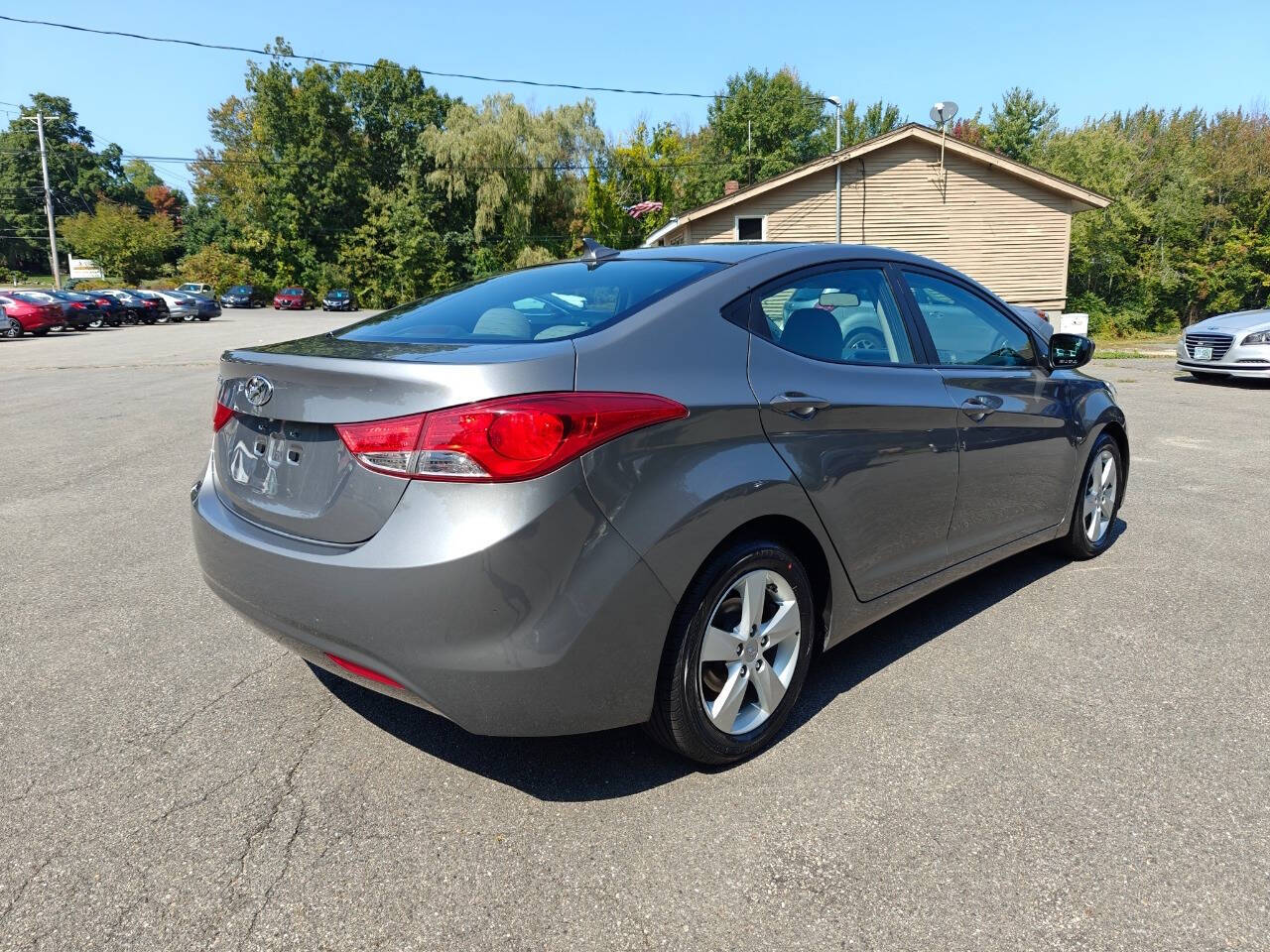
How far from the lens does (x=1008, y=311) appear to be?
4.25 m

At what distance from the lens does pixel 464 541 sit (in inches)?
88.2

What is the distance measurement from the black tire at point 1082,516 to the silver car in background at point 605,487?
138 centimetres

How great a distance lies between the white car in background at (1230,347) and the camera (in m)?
12.8

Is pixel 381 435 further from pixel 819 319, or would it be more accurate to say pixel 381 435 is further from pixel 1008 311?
pixel 1008 311

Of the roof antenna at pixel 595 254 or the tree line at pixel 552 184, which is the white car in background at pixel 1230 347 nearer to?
the roof antenna at pixel 595 254

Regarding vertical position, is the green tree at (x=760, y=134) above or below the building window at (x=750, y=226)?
above

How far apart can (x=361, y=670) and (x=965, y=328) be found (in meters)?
2.91

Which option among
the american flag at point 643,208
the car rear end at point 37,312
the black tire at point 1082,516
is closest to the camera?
the black tire at point 1082,516

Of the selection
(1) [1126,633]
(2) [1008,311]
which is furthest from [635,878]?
(2) [1008,311]

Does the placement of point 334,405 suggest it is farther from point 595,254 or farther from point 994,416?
point 994,416

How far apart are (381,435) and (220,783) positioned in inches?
50.7

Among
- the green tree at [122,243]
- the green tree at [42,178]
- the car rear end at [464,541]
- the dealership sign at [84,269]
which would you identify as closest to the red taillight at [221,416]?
the car rear end at [464,541]

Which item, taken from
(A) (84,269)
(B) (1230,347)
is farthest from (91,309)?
(A) (84,269)

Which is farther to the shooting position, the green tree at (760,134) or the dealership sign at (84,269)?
the dealership sign at (84,269)
